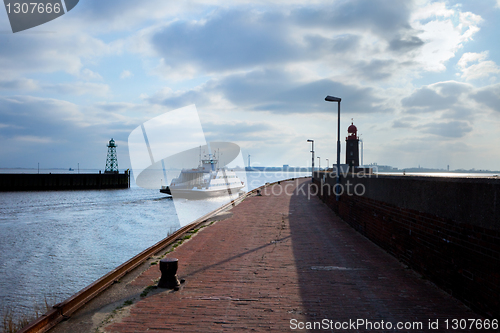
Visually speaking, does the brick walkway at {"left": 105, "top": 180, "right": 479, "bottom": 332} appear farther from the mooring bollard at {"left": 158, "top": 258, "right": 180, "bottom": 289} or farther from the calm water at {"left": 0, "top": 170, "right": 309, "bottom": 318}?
the calm water at {"left": 0, "top": 170, "right": 309, "bottom": 318}

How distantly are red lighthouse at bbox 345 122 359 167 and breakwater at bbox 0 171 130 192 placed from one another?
187 ft

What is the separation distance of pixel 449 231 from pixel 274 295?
2.92m

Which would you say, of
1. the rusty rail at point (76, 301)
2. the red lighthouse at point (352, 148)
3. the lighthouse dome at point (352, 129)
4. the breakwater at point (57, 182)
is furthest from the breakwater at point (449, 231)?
the breakwater at point (57, 182)

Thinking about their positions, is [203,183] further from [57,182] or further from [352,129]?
[57,182]

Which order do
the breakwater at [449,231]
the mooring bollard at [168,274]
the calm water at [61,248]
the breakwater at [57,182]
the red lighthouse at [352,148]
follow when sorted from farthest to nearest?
1. the breakwater at [57,182]
2. the red lighthouse at [352,148]
3. the calm water at [61,248]
4. the mooring bollard at [168,274]
5. the breakwater at [449,231]

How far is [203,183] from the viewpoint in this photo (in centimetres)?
5756

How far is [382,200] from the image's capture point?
8.49 m

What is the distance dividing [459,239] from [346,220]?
7.96m

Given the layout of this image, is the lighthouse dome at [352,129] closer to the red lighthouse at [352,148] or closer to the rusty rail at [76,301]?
the red lighthouse at [352,148]

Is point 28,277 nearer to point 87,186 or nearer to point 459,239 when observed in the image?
point 459,239

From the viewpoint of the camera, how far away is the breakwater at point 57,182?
70.1 metres

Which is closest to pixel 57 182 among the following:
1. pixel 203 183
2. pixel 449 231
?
pixel 203 183

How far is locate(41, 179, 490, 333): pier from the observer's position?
4.40 m

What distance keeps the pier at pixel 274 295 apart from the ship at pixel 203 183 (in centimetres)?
4639
